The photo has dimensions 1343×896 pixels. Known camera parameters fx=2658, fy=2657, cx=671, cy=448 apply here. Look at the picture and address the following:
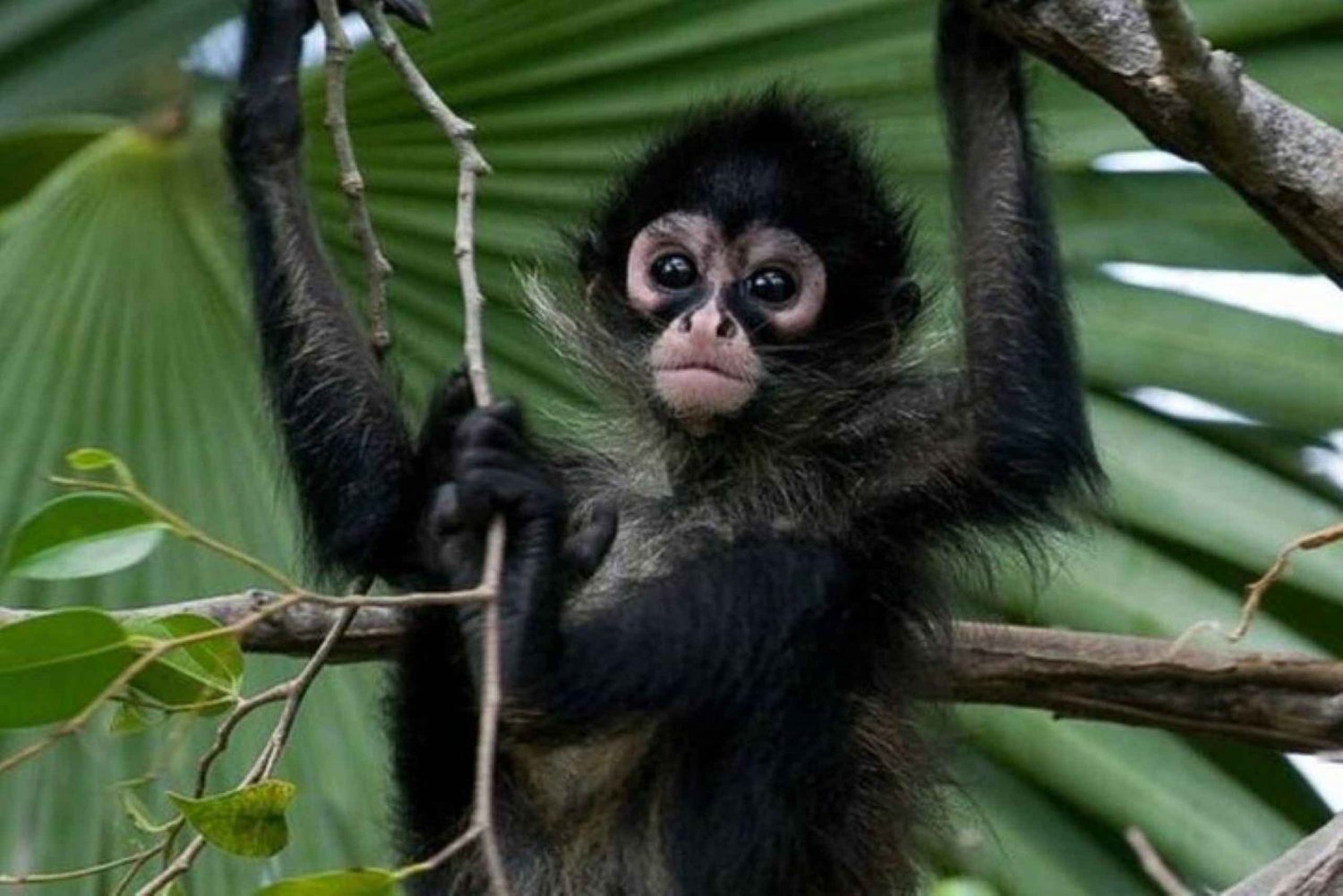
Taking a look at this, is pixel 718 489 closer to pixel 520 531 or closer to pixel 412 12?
pixel 520 531

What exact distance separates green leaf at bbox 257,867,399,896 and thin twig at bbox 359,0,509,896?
7 centimetres

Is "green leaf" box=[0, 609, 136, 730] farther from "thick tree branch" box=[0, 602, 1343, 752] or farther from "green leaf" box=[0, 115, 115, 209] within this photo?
"green leaf" box=[0, 115, 115, 209]

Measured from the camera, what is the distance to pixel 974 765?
445 centimetres

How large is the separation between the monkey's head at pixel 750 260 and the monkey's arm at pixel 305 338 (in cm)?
42

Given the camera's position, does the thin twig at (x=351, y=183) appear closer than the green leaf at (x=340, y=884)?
No

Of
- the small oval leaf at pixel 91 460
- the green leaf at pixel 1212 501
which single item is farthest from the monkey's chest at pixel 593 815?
the small oval leaf at pixel 91 460

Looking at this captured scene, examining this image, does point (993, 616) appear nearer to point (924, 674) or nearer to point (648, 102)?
point (924, 674)

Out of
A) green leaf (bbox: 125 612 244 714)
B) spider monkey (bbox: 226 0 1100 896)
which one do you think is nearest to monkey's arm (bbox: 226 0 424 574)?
spider monkey (bbox: 226 0 1100 896)

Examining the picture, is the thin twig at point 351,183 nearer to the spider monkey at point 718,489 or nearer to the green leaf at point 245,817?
the spider monkey at point 718,489

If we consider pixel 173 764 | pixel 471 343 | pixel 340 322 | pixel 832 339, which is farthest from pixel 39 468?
pixel 471 343

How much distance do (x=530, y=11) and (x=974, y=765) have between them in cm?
147

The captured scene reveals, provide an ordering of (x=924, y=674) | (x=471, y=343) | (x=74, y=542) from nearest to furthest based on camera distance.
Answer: (x=74, y=542) → (x=471, y=343) → (x=924, y=674)

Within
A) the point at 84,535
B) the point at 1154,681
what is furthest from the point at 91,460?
the point at 1154,681

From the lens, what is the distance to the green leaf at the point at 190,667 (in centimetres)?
246
